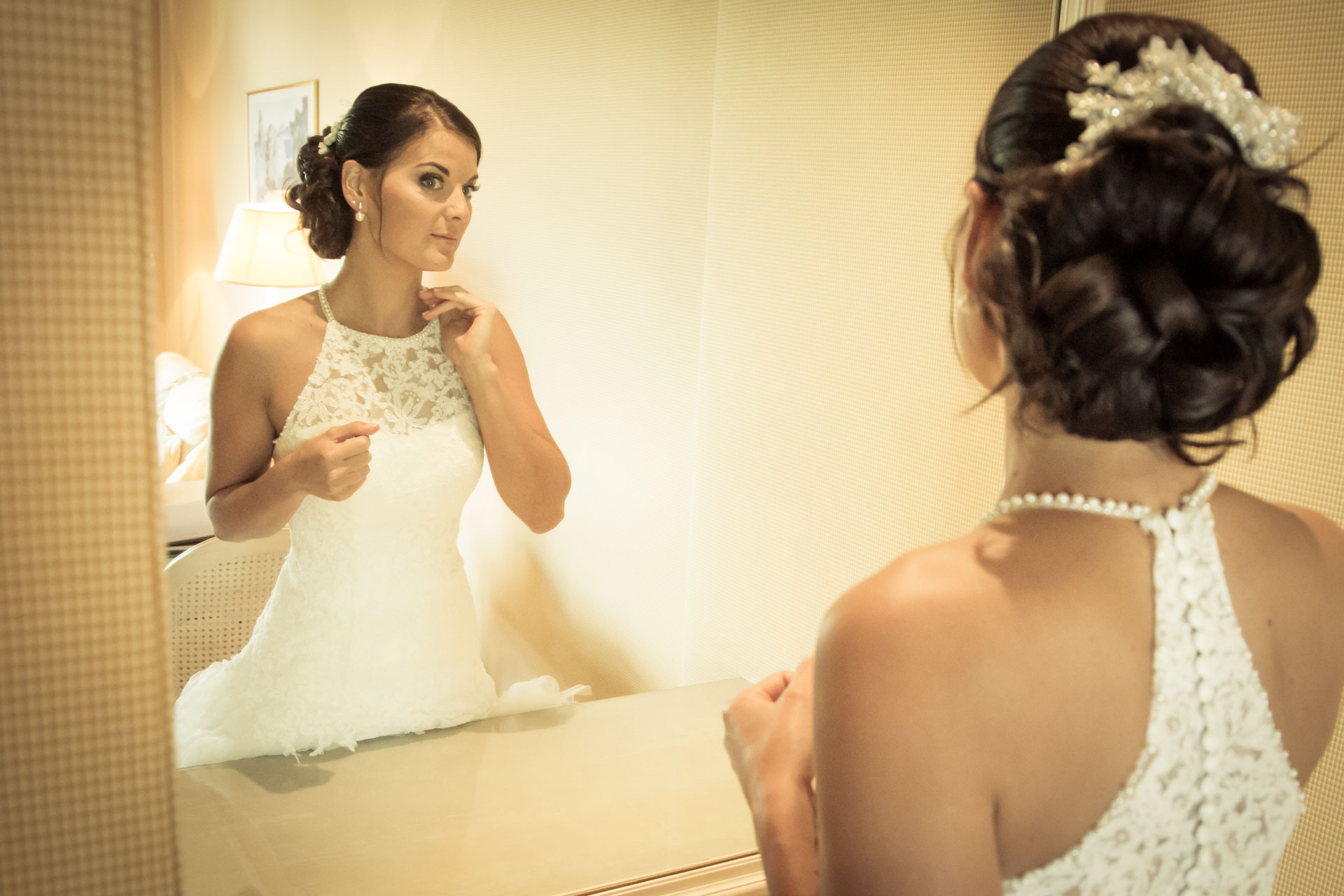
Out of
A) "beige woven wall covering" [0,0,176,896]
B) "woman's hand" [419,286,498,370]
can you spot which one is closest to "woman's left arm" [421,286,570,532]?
"woman's hand" [419,286,498,370]

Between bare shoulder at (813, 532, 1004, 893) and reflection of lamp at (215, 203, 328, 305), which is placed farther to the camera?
reflection of lamp at (215, 203, 328, 305)

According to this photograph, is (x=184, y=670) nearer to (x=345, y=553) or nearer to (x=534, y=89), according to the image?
(x=345, y=553)

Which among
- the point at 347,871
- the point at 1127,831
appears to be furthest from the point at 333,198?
the point at 1127,831

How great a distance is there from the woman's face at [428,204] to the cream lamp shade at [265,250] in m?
0.11

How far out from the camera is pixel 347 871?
894 millimetres

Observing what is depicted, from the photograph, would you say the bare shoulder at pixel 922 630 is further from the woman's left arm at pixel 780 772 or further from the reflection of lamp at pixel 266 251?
the reflection of lamp at pixel 266 251

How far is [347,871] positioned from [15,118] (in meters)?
0.72

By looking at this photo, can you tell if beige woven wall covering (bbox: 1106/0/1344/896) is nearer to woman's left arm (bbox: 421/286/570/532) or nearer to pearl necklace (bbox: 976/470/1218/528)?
pearl necklace (bbox: 976/470/1218/528)

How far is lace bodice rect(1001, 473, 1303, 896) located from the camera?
58 cm

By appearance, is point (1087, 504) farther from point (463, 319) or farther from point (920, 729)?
point (463, 319)

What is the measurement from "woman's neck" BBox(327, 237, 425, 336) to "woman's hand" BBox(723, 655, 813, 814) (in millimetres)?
584

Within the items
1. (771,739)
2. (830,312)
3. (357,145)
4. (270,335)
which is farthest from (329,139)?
(830,312)

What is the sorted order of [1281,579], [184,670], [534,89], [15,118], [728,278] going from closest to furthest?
1. [15,118]
2. [1281,579]
3. [184,670]
4. [534,89]
5. [728,278]

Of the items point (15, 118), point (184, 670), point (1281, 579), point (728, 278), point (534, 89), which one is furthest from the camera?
point (728, 278)
